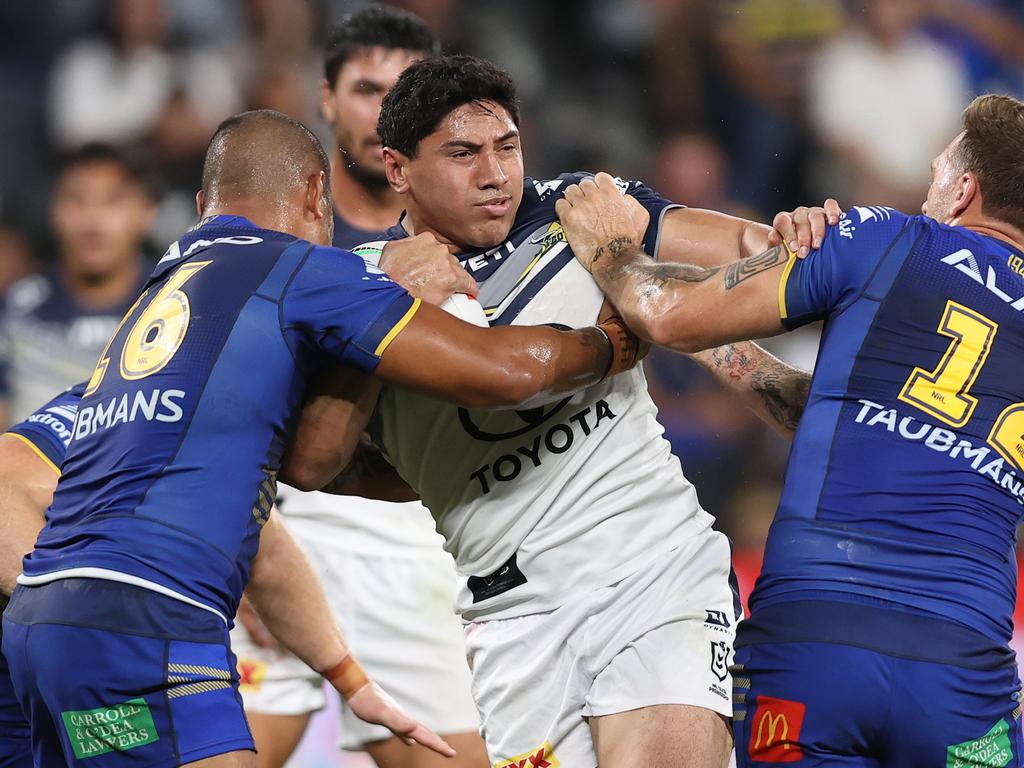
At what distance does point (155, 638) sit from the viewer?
3.15 m

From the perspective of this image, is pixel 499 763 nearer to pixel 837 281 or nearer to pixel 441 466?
pixel 441 466

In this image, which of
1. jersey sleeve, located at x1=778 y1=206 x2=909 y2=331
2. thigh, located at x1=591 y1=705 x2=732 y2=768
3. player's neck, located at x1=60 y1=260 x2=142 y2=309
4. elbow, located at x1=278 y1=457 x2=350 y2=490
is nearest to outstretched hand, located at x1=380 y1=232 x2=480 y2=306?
elbow, located at x1=278 y1=457 x2=350 y2=490

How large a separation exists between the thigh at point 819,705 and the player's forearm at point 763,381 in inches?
39.9

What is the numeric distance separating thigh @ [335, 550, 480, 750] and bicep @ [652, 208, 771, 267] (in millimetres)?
2063

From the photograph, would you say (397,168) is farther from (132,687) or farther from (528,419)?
(132,687)

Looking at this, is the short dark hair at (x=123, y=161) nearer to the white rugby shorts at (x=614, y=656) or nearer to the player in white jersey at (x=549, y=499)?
the player in white jersey at (x=549, y=499)

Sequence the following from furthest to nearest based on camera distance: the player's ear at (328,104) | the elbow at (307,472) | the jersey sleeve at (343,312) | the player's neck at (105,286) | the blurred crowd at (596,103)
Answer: the blurred crowd at (596,103), the player's neck at (105,286), the player's ear at (328,104), the elbow at (307,472), the jersey sleeve at (343,312)

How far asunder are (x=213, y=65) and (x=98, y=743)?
275 inches

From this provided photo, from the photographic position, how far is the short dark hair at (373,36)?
5812mm

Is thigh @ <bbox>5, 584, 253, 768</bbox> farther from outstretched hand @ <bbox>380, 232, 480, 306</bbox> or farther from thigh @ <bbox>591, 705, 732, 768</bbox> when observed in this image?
outstretched hand @ <bbox>380, 232, 480, 306</bbox>

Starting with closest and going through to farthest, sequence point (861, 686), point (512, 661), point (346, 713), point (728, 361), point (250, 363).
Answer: point (861, 686) → point (250, 363) → point (512, 661) → point (728, 361) → point (346, 713)

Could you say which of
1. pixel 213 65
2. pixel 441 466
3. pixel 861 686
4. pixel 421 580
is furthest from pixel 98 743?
pixel 213 65

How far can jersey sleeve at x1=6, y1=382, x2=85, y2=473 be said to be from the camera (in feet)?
13.6

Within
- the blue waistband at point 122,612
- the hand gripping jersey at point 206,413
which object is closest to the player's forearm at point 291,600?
the hand gripping jersey at point 206,413
